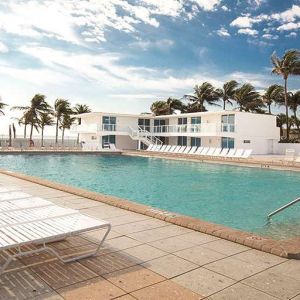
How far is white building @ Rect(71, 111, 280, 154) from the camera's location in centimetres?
3158

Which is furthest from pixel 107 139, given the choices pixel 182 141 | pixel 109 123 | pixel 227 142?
pixel 227 142

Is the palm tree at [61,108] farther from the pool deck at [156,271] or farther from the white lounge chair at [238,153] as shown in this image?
the pool deck at [156,271]

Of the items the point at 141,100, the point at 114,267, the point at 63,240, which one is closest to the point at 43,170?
the point at 63,240

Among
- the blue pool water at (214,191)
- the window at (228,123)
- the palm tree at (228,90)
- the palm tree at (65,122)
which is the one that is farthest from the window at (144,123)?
the blue pool water at (214,191)

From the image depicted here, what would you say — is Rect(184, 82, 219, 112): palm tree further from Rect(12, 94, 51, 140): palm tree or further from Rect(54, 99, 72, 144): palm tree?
Rect(12, 94, 51, 140): palm tree

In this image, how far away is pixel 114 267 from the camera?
4156 millimetres

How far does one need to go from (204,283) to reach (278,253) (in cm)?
140

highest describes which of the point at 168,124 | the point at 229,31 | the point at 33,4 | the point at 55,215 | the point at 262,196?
the point at 229,31

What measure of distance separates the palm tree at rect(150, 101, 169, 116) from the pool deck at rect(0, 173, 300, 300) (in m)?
44.7

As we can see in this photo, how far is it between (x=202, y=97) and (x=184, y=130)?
590 inches

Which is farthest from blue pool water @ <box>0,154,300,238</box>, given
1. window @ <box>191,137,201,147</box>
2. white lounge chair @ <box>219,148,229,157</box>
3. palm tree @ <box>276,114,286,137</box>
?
palm tree @ <box>276,114,286,137</box>

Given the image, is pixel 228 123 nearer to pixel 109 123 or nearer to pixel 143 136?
pixel 143 136

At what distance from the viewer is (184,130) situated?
35.1 m

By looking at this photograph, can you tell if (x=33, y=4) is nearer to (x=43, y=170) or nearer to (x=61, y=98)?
(x=43, y=170)
